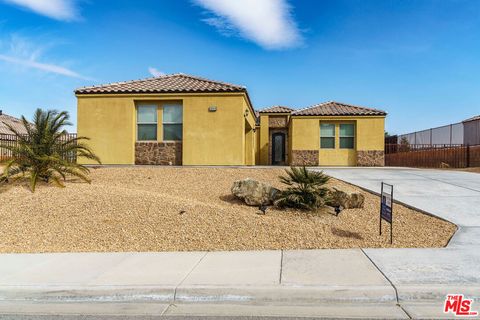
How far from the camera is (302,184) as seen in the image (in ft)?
28.8

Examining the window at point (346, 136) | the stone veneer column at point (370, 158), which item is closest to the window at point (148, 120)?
the window at point (346, 136)

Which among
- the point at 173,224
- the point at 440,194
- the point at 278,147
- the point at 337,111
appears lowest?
the point at 173,224

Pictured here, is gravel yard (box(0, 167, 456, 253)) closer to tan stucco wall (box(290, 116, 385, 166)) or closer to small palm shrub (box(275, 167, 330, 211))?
small palm shrub (box(275, 167, 330, 211))

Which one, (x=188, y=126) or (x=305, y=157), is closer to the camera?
(x=188, y=126)

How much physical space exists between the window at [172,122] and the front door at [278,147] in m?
12.0

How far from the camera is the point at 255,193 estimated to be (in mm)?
8984

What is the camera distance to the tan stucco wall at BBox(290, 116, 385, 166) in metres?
21.5

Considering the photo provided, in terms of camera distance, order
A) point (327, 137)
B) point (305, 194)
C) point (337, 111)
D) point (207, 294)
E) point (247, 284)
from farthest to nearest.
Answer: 1. point (327, 137)
2. point (337, 111)
3. point (305, 194)
4. point (247, 284)
5. point (207, 294)

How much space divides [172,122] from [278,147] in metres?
12.4

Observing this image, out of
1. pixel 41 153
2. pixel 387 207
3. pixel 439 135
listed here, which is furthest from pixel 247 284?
pixel 439 135

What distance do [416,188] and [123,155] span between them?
1225 cm

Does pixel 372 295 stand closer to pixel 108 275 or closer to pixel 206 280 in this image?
pixel 206 280

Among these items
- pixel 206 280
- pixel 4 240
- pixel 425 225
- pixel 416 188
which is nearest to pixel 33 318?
pixel 206 280

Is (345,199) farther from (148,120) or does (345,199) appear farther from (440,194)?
(148,120)
